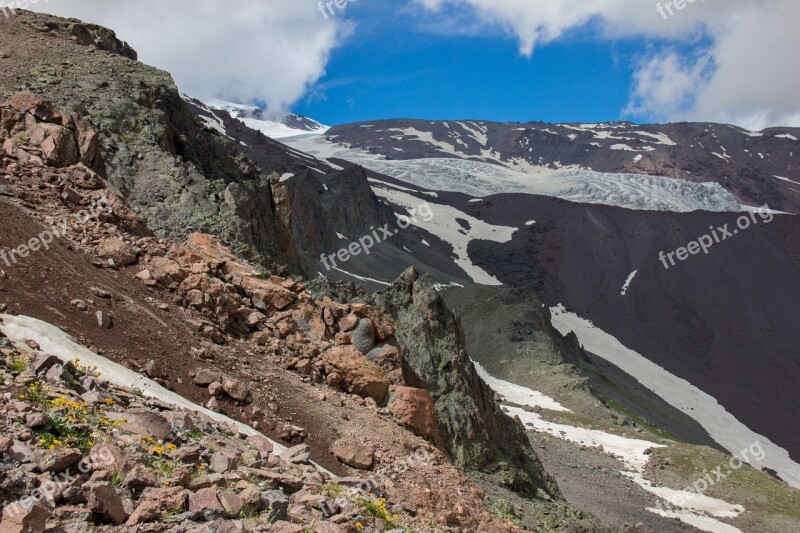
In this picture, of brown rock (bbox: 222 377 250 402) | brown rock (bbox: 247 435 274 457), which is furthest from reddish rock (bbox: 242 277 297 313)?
brown rock (bbox: 247 435 274 457)

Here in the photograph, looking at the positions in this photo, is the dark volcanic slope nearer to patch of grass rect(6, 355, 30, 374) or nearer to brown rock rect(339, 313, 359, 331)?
brown rock rect(339, 313, 359, 331)

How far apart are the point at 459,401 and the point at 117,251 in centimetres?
1387

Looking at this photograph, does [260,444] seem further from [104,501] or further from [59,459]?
[104,501]

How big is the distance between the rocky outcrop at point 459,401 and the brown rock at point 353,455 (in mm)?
5348

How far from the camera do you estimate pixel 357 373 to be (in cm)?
1502

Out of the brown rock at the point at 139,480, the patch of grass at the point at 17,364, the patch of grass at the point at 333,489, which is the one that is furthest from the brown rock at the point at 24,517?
the patch of grass at the point at 333,489

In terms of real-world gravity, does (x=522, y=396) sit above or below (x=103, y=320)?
below

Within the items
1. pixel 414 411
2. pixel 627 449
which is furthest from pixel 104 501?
pixel 627 449

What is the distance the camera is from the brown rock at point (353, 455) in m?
12.0

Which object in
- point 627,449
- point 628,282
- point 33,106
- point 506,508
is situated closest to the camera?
point 506,508

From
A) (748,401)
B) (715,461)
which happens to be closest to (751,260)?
(748,401)

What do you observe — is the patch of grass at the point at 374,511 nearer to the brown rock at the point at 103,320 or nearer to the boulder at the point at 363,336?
the brown rock at the point at 103,320

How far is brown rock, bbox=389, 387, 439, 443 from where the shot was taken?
14.9m

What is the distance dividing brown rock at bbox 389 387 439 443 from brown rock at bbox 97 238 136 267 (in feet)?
23.7
